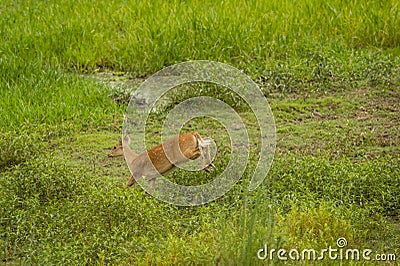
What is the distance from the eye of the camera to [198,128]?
306 inches

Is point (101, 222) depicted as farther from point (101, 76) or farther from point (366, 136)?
point (101, 76)

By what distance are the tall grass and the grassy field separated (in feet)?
0.08

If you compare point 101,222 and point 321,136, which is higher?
point 101,222

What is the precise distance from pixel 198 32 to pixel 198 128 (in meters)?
2.01

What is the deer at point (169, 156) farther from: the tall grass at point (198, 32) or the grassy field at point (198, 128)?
the tall grass at point (198, 32)

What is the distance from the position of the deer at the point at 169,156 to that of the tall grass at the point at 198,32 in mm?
3108

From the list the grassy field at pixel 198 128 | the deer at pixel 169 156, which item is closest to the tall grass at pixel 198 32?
the grassy field at pixel 198 128

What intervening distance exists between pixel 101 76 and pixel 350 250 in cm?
506

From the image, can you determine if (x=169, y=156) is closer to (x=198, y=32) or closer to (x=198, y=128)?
(x=198, y=128)

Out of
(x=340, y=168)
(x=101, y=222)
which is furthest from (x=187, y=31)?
(x=101, y=222)

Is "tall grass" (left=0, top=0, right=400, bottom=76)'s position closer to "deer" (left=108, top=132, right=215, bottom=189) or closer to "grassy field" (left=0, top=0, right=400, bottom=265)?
"grassy field" (left=0, top=0, right=400, bottom=265)

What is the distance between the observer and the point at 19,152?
22.7 ft

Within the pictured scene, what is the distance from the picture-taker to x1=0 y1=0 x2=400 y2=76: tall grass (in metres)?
9.27

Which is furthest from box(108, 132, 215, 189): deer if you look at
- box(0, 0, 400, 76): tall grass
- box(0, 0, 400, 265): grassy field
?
box(0, 0, 400, 76): tall grass
